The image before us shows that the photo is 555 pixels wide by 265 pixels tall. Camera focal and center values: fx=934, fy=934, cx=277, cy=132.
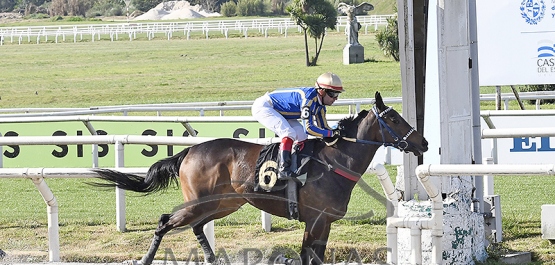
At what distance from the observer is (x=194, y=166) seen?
20.6 ft

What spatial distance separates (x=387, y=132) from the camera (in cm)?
608

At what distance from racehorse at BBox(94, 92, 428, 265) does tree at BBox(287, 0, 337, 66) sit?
27.1 m

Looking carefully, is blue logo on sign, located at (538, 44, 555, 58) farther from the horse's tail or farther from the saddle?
the horse's tail

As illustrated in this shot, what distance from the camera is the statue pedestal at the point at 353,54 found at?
3297 cm

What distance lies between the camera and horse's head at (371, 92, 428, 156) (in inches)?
238

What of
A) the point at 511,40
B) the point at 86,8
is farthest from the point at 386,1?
the point at 511,40

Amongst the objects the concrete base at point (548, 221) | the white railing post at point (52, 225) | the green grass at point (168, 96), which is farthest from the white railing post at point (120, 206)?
the concrete base at point (548, 221)

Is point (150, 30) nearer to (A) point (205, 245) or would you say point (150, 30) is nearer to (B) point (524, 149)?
(B) point (524, 149)

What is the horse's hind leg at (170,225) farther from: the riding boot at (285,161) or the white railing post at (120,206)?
the white railing post at (120,206)

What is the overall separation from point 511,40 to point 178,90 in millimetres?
18294

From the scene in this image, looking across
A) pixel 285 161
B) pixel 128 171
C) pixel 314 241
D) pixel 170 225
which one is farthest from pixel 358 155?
pixel 128 171

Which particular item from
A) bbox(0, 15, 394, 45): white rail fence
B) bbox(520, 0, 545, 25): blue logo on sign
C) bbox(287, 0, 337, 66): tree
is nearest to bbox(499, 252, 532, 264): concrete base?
bbox(520, 0, 545, 25): blue logo on sign

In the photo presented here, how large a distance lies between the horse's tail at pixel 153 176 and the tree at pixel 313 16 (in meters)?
26.8

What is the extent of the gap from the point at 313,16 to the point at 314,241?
91.6 ft
